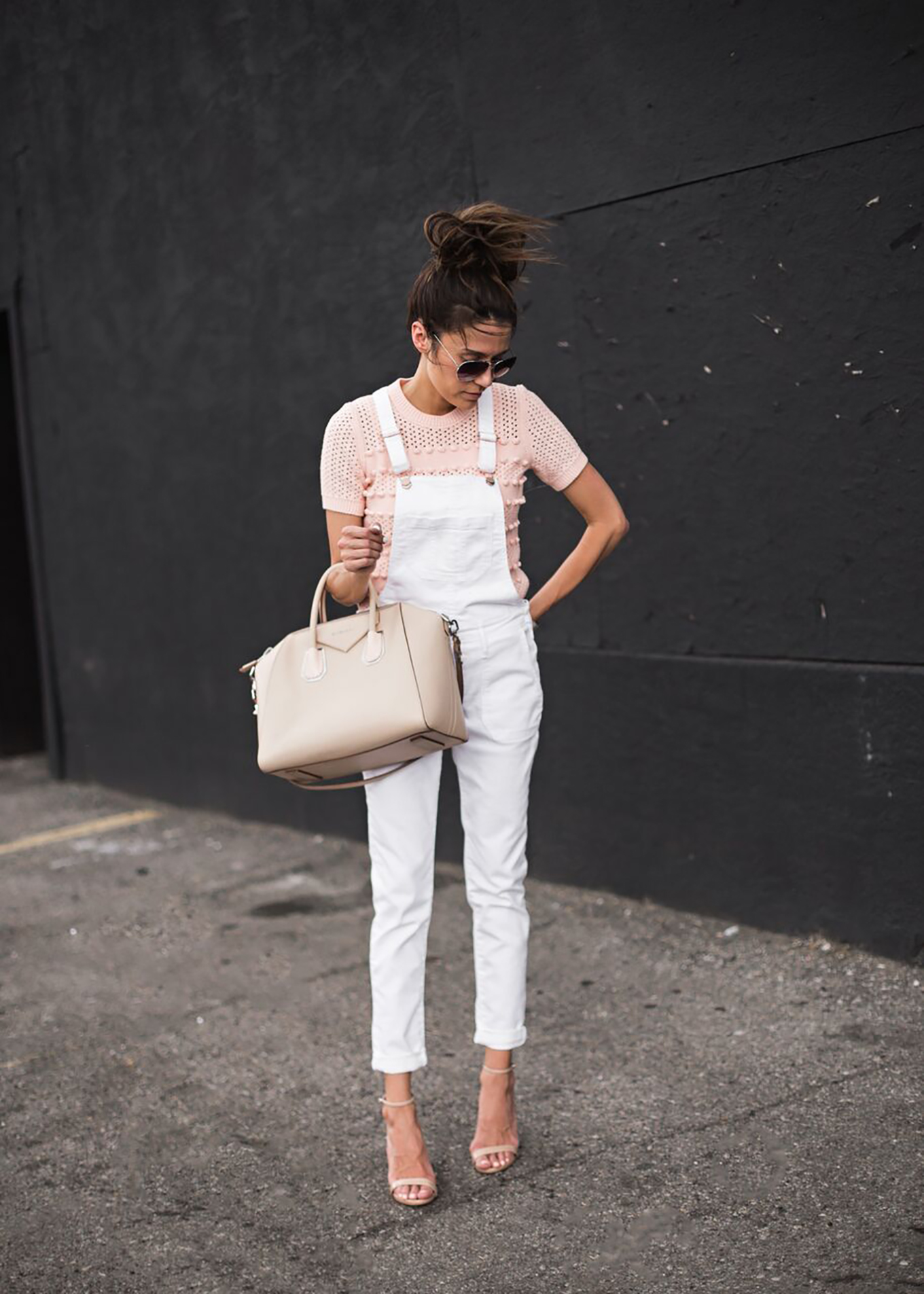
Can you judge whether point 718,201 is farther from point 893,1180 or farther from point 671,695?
point 893,1180

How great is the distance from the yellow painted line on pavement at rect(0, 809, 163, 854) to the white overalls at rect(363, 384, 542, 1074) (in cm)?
400

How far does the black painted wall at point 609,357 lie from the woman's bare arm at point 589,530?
49.5 inches

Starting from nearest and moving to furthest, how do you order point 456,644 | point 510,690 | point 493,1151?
point 456,644 < point 510,690 < point 493,1151

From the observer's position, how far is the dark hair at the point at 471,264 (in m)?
2.98

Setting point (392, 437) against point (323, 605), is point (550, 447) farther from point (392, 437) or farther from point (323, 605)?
point (323, 605)

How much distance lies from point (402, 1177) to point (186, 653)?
4.32 m

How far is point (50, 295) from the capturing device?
7633mm

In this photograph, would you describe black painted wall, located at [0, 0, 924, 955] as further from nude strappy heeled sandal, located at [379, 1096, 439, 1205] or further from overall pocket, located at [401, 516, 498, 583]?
nude strappy heeled sandal, located at [379, 1096, 439, 1205]

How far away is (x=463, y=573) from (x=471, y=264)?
0.66 m

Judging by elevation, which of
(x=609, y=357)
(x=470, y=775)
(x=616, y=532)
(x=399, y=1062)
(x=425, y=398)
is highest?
(x=609, y=357)

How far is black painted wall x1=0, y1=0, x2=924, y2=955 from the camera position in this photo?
4.26 meters

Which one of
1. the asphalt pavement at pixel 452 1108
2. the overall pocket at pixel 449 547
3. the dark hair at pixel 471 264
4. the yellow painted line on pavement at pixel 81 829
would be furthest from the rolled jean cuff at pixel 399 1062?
the yellow painted line on pavement at pixel 81 829

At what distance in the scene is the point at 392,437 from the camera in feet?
10.1

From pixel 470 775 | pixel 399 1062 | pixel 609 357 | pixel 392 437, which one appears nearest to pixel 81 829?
pixel 609 357
